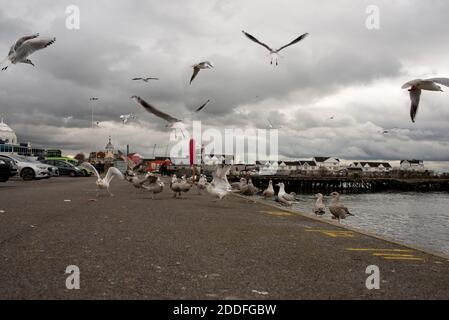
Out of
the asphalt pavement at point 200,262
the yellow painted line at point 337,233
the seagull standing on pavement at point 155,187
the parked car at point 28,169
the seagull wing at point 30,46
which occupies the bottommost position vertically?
the yellow painted line at point 337,233

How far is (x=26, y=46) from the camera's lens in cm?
1098

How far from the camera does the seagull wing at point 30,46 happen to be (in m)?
10.9

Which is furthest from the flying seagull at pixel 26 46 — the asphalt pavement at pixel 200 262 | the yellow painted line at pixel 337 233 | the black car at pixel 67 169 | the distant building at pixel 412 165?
the distant building at pixel 412 165

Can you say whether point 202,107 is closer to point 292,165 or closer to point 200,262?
point 200,262

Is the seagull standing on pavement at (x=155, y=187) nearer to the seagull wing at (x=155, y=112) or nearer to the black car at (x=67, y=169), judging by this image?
the seagull wing at (x=155, y=112)

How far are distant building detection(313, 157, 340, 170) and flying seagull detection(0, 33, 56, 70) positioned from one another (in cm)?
17515

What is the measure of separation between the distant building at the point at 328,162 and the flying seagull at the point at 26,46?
175 m

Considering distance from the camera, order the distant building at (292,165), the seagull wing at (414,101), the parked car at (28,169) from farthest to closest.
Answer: the distant building at (292,165) < the parked car at (28,169) < the seagull wing at (414,101)

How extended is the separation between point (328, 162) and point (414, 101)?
183 meters

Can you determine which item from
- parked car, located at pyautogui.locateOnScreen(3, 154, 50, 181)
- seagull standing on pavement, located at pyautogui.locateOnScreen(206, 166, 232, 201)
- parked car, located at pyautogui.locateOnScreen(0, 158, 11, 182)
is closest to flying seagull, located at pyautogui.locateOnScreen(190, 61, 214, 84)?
seagull standing on pavement, located at pyautogui.locateOnScreen(206, 166, 232, 201)
